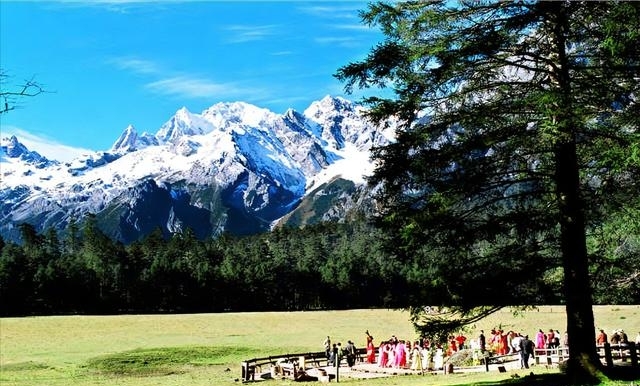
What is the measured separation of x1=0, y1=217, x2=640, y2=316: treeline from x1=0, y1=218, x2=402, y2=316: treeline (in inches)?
6.8

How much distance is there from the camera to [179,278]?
378 feet

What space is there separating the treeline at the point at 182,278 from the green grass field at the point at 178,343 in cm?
2235

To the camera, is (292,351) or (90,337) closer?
(292,351)

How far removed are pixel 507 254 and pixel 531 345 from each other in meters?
14.8

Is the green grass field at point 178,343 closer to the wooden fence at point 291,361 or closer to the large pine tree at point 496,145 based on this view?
the wooden fence at point 291,361

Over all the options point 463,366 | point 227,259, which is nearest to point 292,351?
point 463,366

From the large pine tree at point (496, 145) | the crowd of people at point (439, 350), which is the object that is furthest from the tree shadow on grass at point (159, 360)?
the large pine tree at point (496, 145)

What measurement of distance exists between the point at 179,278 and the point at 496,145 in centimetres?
10449

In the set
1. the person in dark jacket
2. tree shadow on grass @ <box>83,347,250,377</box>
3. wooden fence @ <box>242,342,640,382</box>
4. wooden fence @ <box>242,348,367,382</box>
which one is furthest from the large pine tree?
tree shadow on grass @ <box>83,347,250,377</box>

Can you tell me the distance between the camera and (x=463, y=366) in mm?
34281

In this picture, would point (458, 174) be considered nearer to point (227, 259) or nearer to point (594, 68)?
point (594, 68)

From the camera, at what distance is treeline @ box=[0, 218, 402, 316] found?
104688 mm

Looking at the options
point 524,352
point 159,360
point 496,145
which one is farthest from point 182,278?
point 496,145

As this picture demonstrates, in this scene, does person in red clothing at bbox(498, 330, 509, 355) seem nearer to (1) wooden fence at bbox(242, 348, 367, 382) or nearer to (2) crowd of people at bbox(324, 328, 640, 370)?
(2) crowd of people at bbox(324, 328, 640, 370)
